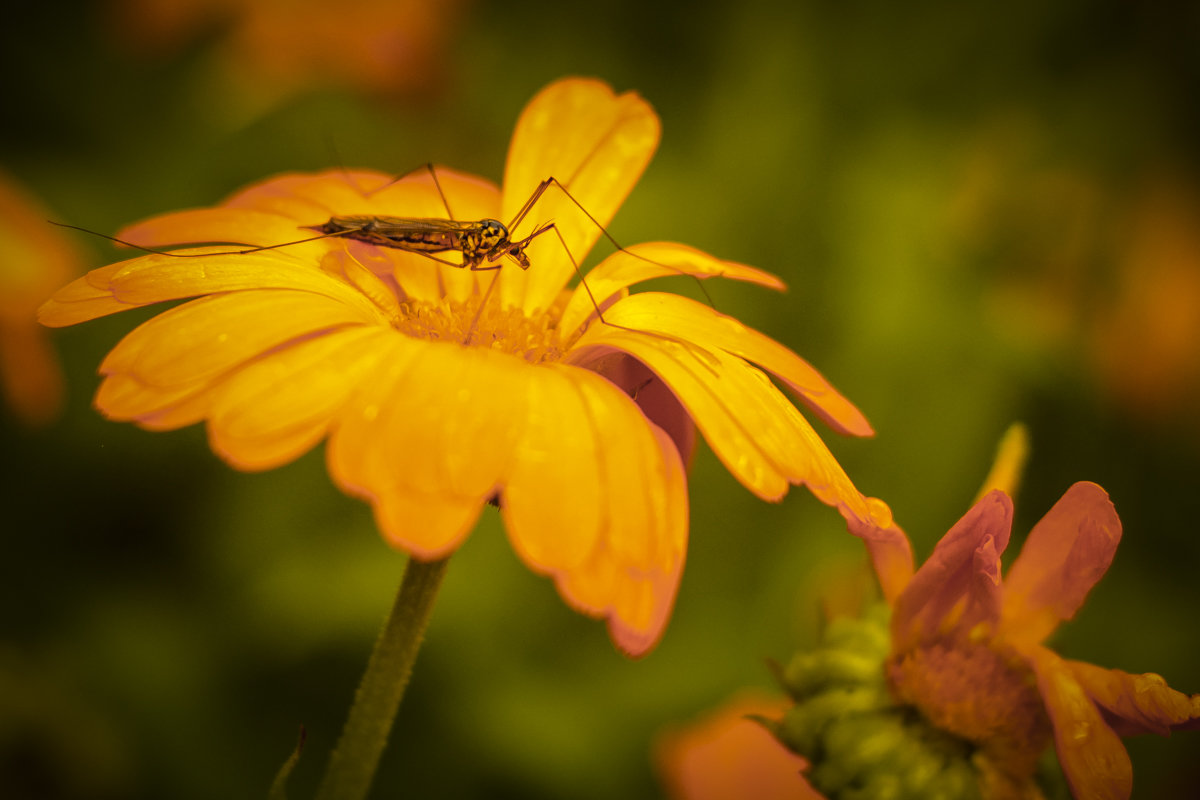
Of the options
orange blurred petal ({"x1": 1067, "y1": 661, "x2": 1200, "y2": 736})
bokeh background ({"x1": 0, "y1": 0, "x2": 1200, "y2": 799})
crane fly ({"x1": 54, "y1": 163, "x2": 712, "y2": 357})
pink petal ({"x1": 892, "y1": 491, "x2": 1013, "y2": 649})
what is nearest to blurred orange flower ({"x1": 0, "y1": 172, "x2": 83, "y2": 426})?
bokeh background ({"x1": 0, "y1": 0, "x2": 1200, "y2": 799})

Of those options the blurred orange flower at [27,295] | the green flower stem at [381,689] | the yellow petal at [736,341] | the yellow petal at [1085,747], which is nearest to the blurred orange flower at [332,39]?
the blurred orange flower at [27,295]

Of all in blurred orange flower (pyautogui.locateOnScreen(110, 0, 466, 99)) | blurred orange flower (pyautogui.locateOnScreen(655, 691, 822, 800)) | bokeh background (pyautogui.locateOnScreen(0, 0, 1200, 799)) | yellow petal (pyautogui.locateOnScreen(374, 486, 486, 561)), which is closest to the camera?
yellow petal (pyautogui.locateOnScreen(374, 486, 486, 561))

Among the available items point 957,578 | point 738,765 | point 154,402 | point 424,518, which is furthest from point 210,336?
point 738,765

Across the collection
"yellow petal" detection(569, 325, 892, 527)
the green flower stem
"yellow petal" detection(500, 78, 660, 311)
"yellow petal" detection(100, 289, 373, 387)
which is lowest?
the green flower stem

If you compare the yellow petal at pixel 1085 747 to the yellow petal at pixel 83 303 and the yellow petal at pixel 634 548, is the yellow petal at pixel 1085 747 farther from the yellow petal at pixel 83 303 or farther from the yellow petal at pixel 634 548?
the yellow petal at pixel 83 303

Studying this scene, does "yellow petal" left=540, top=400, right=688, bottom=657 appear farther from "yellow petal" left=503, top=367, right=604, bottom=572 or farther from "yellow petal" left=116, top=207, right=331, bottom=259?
"yellow petal" left=116, top=207, right=331, bottom=259

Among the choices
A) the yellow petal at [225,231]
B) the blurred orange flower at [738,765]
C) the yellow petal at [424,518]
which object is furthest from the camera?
the blurred orange flower at [738,765]

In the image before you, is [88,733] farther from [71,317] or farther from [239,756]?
[71,317]
